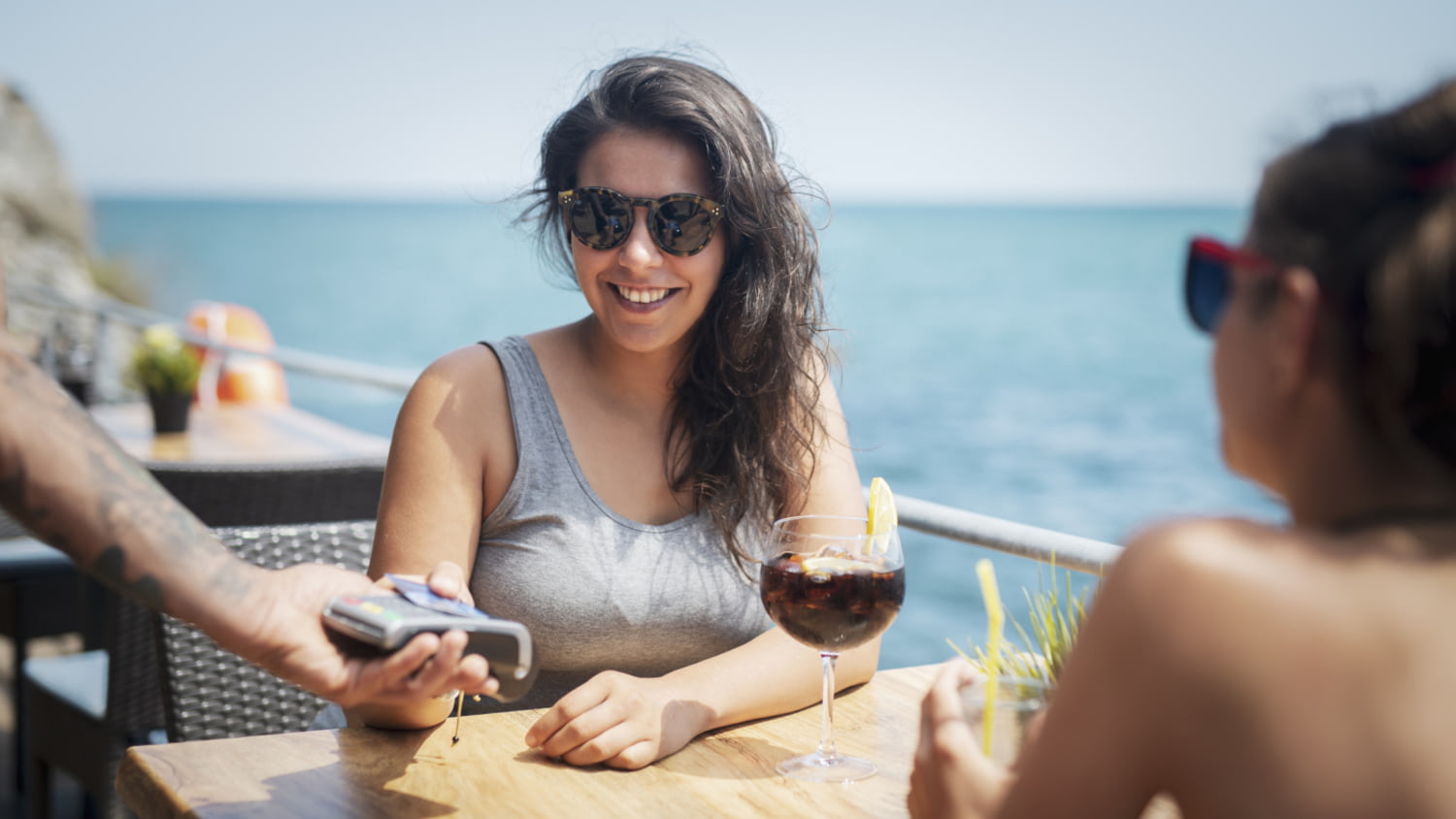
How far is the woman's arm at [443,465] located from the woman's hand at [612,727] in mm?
411

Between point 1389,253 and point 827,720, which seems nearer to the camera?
point 1389,253

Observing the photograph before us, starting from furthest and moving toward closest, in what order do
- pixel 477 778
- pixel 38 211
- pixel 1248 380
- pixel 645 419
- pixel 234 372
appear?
1. pixel 38 211
2. pixel 234 372
3. pixel 645 419
4. pixel 477 778
5. pixel 1248 380

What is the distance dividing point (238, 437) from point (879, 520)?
3.87m

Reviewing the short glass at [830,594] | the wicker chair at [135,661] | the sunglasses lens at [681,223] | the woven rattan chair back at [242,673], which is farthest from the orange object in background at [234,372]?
the short glass at [830,594]

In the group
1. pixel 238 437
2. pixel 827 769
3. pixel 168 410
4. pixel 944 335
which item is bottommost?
pixel 944 335

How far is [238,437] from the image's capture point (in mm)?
4766

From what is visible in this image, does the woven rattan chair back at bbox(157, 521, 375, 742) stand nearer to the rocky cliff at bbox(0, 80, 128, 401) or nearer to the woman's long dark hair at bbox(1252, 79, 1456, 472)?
the woman's long dark hair at bbox(1252, 79, 1456, 472)

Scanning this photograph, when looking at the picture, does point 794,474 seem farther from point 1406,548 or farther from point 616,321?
point 1406,548

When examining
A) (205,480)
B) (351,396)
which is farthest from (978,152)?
(205,480)

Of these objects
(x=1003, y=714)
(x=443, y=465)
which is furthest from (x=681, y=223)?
(x=1003, y=714)

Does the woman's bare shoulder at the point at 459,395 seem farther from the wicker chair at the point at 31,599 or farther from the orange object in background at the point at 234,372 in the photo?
the orange object in background at the point at 234,372

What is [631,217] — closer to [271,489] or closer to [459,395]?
[459,395]

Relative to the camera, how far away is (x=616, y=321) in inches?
86.4

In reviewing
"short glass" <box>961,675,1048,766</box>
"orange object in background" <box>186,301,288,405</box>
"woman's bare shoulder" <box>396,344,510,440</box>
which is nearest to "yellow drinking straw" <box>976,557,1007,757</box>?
"short glass" <box>961,675,1048,766</box>
